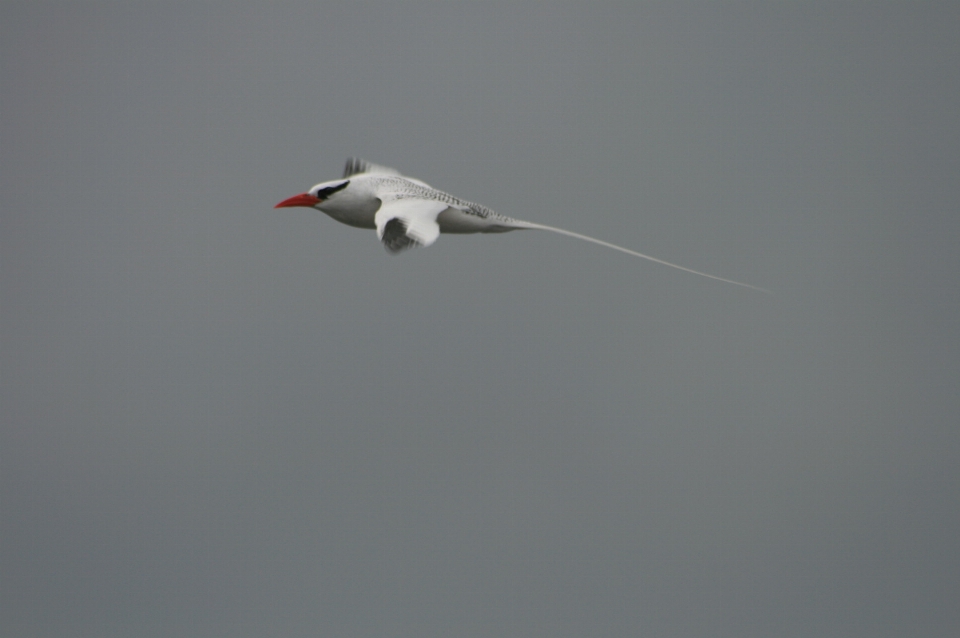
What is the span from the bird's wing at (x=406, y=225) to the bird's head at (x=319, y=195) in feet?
1.75

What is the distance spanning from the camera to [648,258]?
5477 millimetres

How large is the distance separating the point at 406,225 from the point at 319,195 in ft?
3.37

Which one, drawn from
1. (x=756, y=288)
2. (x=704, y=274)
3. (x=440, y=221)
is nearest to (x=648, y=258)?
(x=704, y=274)

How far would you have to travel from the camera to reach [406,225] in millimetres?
4977

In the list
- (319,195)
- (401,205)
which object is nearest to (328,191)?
(319,195)

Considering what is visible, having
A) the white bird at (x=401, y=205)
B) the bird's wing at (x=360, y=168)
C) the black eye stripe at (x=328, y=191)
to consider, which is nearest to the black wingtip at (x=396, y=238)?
the white bird at (x=401, y=205)

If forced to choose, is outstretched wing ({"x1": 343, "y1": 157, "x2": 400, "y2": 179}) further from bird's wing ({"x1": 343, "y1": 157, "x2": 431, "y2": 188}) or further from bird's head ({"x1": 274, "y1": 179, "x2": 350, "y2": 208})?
bird's head ({"x1": 274, "y1": 179, "x2": 350, "y2": 208})

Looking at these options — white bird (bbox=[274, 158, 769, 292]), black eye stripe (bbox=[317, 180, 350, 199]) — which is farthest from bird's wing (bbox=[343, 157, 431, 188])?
black eye stripe (bbox=[317, 180, 350, 199])

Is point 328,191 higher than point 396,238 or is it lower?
higher

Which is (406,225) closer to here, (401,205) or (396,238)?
(396,238)

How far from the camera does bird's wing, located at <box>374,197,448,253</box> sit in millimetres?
4879

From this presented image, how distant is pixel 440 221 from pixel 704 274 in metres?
1.63

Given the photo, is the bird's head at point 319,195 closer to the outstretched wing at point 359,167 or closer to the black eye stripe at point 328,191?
the black eye stripe at point 328,191

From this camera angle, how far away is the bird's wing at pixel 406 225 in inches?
192
